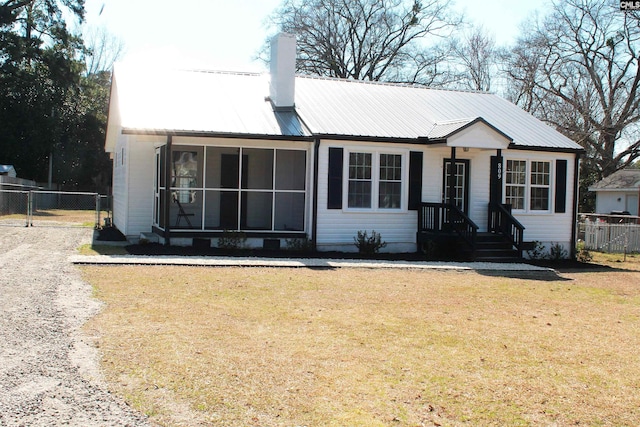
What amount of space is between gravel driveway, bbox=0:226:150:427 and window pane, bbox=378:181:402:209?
858 cm

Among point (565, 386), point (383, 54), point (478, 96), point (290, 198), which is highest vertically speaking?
point (383, 54)

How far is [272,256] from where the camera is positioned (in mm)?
15523

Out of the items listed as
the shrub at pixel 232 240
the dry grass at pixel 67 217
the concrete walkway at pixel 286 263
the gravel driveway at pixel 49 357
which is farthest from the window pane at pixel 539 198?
the dry grass at pixel 67 217

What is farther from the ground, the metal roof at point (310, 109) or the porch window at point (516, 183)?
the metal roof at point (310, 109)

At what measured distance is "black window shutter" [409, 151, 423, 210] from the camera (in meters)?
17.7

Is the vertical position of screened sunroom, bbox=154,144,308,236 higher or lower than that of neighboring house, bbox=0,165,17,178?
lower

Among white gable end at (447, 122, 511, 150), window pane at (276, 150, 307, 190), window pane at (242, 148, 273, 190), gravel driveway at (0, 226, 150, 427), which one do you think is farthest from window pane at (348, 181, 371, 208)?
gravel driveway at (0, 226, 150, 427)

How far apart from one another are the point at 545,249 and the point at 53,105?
28.3 m

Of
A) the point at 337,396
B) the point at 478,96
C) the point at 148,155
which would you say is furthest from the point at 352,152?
the point at 337,396

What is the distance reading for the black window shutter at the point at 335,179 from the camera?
17047mm

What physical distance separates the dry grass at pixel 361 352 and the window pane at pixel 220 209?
8172 millimetres

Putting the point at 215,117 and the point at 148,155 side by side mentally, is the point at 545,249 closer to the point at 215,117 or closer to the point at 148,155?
the point at 215,117

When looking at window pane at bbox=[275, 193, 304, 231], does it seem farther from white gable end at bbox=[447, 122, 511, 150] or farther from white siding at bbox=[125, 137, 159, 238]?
white gable end at bbox=[447, 122, 511, 150]

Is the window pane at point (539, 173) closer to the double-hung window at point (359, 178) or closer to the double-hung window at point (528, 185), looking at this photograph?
the double-hung window at point (528, 185)
